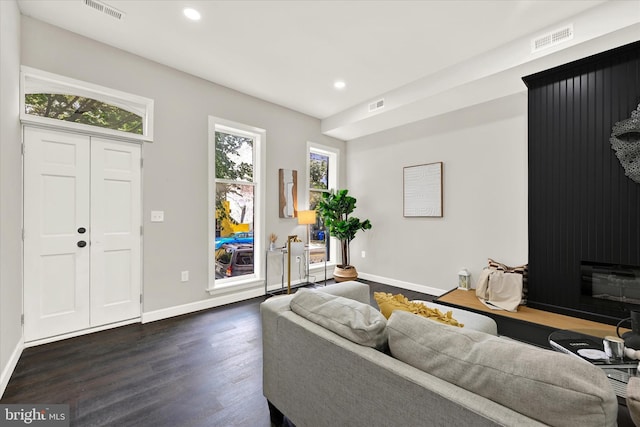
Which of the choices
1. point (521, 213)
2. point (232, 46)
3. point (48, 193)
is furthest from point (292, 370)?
point (521, 213)

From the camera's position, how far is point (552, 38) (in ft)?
8.70

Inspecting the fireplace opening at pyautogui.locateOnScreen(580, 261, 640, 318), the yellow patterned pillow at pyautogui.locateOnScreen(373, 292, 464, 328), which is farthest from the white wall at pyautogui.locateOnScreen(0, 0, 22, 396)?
the fireplace opening at pyautogui.locateOnScreen(580, 261, 640, 318)

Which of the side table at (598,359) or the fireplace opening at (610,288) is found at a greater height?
the fireplace opening at (610,288)

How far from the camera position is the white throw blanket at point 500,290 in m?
3.06

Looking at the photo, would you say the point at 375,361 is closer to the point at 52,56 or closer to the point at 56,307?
the point at 56,307

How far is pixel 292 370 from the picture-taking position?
149 cm

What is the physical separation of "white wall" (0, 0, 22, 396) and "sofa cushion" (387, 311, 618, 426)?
9.16 ft

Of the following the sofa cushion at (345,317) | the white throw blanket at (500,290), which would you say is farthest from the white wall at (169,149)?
the white throw blanket at (500,290)

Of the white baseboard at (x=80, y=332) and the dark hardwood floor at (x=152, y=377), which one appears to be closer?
the dark hardwood floor at (x=152, y=377)

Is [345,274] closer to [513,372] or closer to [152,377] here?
[152,377]

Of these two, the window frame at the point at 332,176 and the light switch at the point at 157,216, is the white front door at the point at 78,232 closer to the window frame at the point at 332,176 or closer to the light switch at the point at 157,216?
the light switch at the point at 157,216

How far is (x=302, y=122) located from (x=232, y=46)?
6.64 ft

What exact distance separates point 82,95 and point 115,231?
1465 millimetres

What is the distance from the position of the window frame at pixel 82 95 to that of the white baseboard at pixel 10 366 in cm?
200
